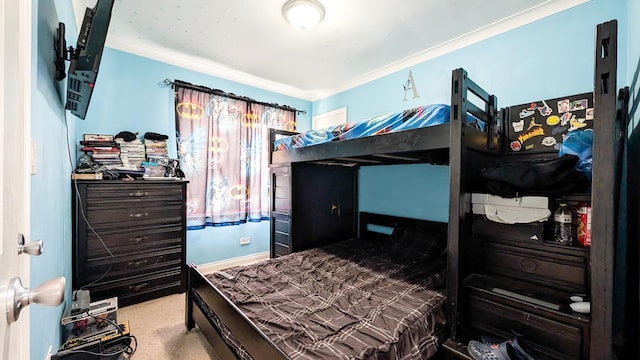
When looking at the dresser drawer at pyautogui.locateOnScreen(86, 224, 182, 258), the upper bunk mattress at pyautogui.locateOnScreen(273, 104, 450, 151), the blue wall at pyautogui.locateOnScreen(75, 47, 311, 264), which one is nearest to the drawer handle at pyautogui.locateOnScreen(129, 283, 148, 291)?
the dresser drawer at pyautogui.locateOnScreen(86, 224, 182, 258)

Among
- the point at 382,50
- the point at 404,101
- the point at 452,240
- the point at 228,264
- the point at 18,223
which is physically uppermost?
the point at 382,50

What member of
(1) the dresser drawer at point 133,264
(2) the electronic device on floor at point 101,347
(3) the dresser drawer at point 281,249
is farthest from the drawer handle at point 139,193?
(3) the dresser drawer at point 281,249

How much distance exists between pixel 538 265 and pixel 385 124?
1.34m

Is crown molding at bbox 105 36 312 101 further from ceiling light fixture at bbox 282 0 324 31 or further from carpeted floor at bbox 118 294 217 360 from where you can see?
carpeted floor at bbox 118 294 217 360

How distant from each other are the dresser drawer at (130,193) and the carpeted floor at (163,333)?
103 centimetres

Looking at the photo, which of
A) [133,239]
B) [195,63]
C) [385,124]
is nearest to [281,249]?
[133,239]

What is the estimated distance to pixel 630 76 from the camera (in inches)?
67.0

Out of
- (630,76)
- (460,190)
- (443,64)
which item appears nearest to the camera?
(460,190)

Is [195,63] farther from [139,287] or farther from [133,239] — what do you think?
[139,287]

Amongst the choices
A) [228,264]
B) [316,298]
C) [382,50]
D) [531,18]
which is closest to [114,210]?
[228,264]

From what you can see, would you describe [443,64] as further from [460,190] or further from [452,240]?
[452,240]

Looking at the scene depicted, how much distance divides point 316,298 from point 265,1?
2375 millimetres

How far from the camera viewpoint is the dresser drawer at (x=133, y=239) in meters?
2.38

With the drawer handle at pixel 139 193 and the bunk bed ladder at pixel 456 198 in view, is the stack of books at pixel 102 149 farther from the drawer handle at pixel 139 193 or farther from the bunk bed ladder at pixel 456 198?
the bunk bed ladder at pixel 456 198
